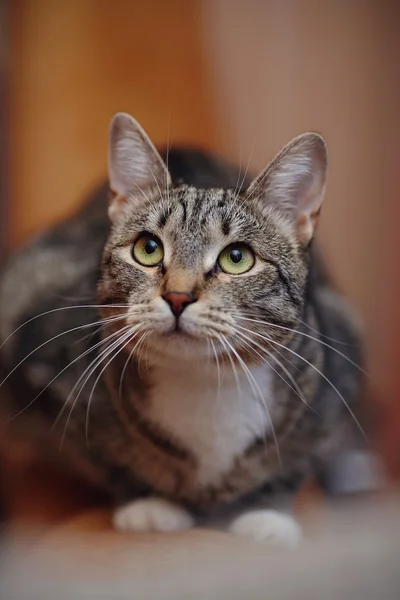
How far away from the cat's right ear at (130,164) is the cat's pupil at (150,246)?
78 millimetres

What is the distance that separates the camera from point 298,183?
2.92 feet

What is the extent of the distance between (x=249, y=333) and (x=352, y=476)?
1.25 ft

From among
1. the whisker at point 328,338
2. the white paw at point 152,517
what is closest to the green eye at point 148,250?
the whisker at point 328,338

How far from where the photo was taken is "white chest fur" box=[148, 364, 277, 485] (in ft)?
3.09

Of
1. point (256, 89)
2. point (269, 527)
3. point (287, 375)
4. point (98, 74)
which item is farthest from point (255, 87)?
point (269, 527)

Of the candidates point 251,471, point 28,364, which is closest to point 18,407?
point 28,364

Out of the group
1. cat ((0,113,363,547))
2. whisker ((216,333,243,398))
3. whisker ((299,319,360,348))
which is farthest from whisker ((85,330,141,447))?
whisker ((299,319,360,348))

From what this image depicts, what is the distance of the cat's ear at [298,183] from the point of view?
86 cm

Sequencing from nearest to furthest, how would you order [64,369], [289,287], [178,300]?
[178,300], [289,287], [64,369]

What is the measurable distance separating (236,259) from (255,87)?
37 centimetres

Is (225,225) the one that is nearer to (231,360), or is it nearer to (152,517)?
(231,360)

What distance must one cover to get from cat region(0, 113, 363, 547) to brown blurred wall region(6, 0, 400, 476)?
7cm

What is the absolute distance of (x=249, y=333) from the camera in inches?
34.4

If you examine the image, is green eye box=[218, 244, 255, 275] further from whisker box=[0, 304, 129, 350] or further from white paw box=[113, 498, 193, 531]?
white paw box=[113, 498, 193, 531]
